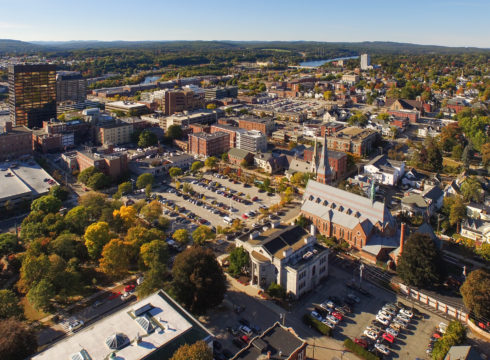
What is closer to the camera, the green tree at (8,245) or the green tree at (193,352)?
the green tree at (193,352)

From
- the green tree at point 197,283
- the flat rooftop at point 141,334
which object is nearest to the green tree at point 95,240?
the green tree at point 197,283

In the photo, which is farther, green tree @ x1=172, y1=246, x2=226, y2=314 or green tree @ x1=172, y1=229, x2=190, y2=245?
green tree @ x1=172, y1=229, x2=190, y2=245

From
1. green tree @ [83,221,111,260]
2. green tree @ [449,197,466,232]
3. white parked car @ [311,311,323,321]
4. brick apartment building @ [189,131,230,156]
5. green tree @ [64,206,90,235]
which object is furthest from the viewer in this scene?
brick apartment building @ [189,131,230,156]

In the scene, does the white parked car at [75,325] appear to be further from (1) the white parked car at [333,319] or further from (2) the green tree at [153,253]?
(1) the white parked car at [333,319]

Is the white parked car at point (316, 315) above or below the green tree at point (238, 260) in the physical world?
below

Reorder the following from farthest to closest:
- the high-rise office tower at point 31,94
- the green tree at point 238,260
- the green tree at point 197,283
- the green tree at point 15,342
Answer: the high-rise office tower at point 31,94, the green tree at point 238,260, the green tree at point 197,283, the green tree at point 15,342

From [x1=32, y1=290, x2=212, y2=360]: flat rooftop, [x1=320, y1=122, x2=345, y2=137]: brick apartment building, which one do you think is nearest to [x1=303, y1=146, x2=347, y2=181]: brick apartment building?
[x1=320, y1=122, x2=345, y2=137]: brick apartment building

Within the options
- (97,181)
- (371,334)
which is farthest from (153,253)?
(97,181)

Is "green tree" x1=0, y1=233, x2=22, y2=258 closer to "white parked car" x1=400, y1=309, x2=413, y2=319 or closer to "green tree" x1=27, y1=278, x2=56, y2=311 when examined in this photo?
"green tree" x1=27, y1=278, x2=56, y2=311
